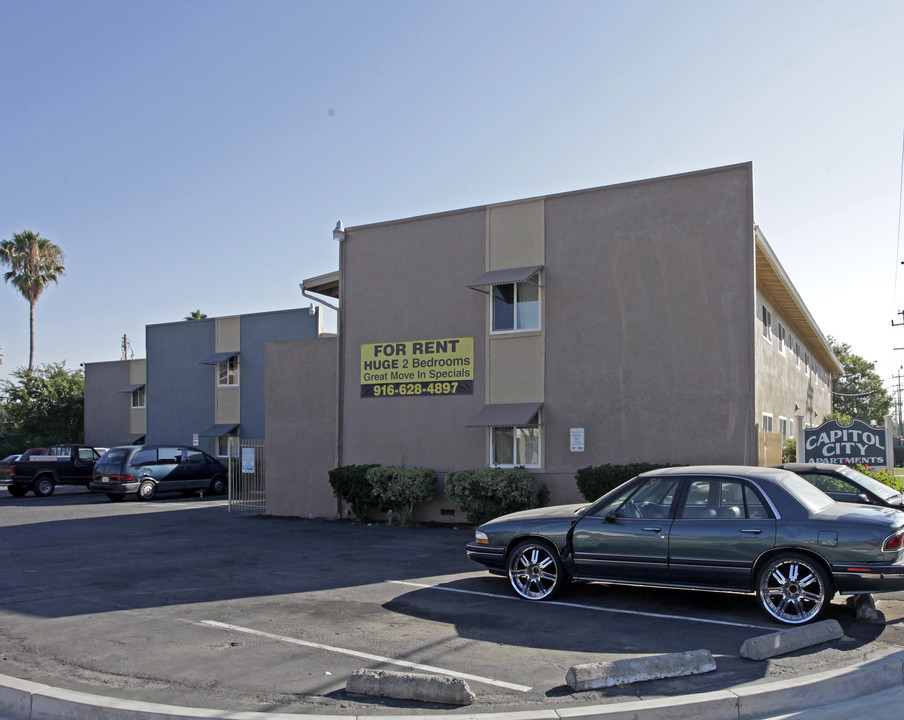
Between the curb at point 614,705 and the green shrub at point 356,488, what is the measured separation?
36.3 feet

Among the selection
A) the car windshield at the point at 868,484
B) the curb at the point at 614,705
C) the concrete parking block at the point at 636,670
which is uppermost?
the car windshield at the point at 868,484

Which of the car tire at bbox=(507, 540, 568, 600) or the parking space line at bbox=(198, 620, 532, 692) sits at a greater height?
the car tire at bbox=(507, 540, 568, 600)

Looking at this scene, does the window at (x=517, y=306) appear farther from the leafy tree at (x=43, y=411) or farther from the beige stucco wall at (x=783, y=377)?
the leafy tree at (x=43, y=411)

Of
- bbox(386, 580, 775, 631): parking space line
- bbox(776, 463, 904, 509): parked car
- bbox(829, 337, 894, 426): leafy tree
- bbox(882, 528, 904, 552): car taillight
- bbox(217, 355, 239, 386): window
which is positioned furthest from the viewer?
bbox(829, 337, 894, 426): leafy tree

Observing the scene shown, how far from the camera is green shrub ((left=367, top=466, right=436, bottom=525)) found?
16359 millimetres

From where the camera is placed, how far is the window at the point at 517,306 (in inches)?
649

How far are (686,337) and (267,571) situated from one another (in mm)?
8578

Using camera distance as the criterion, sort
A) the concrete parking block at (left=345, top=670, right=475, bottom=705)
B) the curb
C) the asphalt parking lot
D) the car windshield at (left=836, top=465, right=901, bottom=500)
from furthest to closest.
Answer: the car windshield at (left=836, top=465, right=901, bottom=500) → the asphalt parking lot → the concrete parking block at (left=345, top=670, right=475, bottom=705) → the curb

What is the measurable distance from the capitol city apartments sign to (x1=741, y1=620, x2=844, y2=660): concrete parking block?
7491mm

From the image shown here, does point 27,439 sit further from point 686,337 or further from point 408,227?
point 686,337

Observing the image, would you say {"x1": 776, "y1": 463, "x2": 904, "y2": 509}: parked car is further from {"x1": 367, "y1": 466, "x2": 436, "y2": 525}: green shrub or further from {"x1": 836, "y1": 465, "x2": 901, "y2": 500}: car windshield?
{"x1": 367, "y1": 466, "x2": 436, "y2": 525}: green shrub

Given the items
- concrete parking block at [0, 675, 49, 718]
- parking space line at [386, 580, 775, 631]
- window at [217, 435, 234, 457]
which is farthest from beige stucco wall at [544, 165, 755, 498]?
window at [217, 435, 234, 457]

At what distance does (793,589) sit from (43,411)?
39.0 metres

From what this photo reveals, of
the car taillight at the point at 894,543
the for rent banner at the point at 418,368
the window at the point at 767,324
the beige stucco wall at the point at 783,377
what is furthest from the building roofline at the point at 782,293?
the car taillight at the point at 894,543
